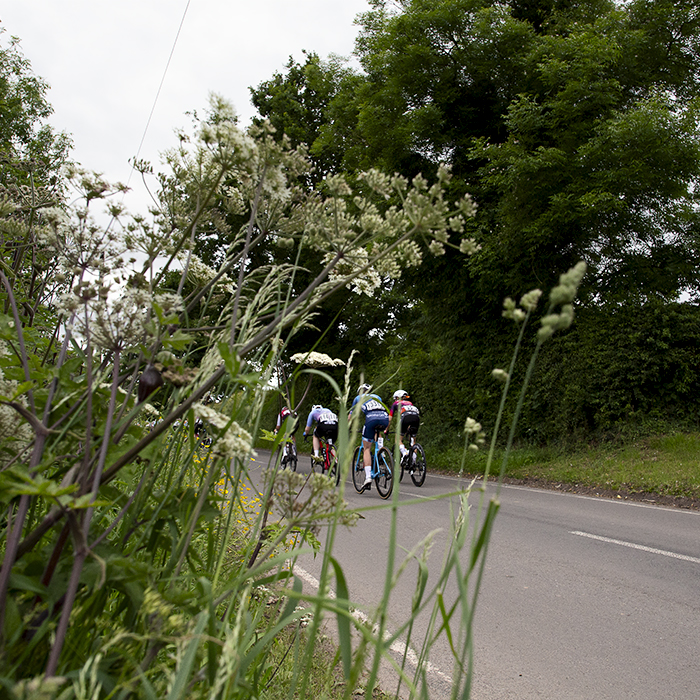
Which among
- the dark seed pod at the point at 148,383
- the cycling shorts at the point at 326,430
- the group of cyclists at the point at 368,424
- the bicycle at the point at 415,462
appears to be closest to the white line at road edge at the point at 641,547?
the group of cyclists at the point at 368,424

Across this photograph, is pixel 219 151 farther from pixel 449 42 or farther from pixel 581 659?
pixel 449 42

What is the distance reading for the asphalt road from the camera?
363cm

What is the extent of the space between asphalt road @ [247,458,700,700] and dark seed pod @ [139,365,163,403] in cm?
298

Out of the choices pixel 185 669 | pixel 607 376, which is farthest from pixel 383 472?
pixel 185 669

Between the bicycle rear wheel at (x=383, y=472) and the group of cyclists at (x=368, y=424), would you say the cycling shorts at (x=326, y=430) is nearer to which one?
the group of cyclists at (x=368, y=424)

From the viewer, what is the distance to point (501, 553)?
659 centimetres

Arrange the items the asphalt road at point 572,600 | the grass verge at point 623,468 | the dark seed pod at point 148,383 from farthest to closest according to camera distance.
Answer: the grass verge at point 623,468, the asphalt road at point 572,600, the dark seed pod at point 148,383

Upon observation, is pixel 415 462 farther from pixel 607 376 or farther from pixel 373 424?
pixel 607 376

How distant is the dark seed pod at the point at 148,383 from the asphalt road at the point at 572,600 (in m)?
2.98

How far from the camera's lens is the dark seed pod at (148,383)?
1222mm

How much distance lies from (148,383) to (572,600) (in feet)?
16.0

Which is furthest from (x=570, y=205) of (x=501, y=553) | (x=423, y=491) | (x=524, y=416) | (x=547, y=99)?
(x=501, y=553)

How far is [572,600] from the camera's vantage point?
5.04m

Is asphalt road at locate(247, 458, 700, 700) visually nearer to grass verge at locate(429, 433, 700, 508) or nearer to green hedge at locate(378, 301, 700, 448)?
grass verge at locate(429, 433, 700, 508)
